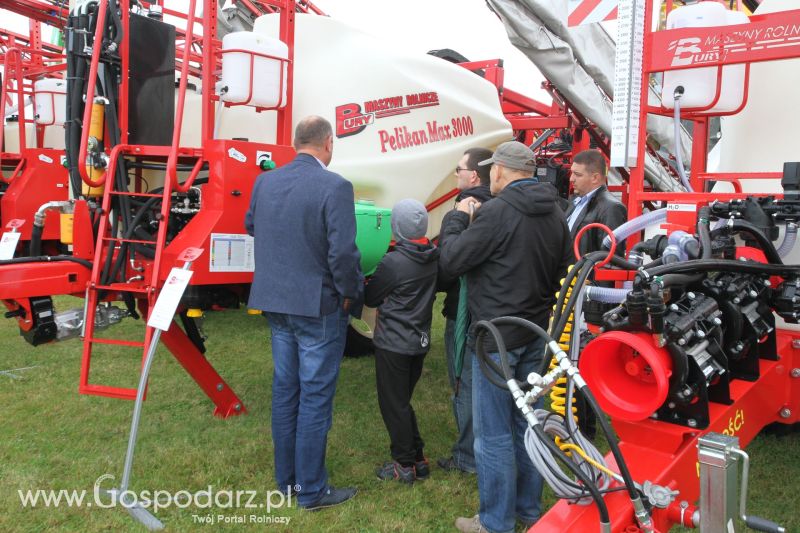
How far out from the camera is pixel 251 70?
11.5 feet

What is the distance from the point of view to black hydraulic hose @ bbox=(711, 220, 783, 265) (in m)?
2.10

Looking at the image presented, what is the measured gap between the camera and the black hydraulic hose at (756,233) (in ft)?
6.90

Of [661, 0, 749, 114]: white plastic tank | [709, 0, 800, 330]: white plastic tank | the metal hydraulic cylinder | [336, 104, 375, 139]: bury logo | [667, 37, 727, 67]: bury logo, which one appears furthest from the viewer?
[336, 104, 375, 139]: bury logo

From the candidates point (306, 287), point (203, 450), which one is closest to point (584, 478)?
point (306, 287)

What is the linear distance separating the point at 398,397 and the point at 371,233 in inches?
37.1

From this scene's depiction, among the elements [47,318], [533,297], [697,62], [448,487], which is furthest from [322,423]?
[697,62]

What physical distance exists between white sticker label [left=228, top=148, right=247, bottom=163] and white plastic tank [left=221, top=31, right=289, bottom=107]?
1.01ft

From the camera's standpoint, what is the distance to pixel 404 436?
330 centimetres

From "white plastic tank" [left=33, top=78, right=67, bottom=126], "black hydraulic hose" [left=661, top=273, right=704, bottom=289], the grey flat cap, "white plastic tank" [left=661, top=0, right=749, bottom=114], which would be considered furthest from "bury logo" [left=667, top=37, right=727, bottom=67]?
"white plastic tank" [left=33, top=78, right=67, bottom=126]

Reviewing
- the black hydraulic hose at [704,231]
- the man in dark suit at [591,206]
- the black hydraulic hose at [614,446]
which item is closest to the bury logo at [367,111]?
the man in dark suit at [591,206]

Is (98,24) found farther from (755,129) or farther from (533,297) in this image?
(755,129)

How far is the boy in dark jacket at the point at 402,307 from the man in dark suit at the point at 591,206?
3.29ft

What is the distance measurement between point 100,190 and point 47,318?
29.6 inches

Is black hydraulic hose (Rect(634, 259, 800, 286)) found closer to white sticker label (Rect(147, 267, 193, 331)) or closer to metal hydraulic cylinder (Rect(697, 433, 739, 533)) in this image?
metal hydraulic cylinder (Rect(697, 433, 739, 533))
